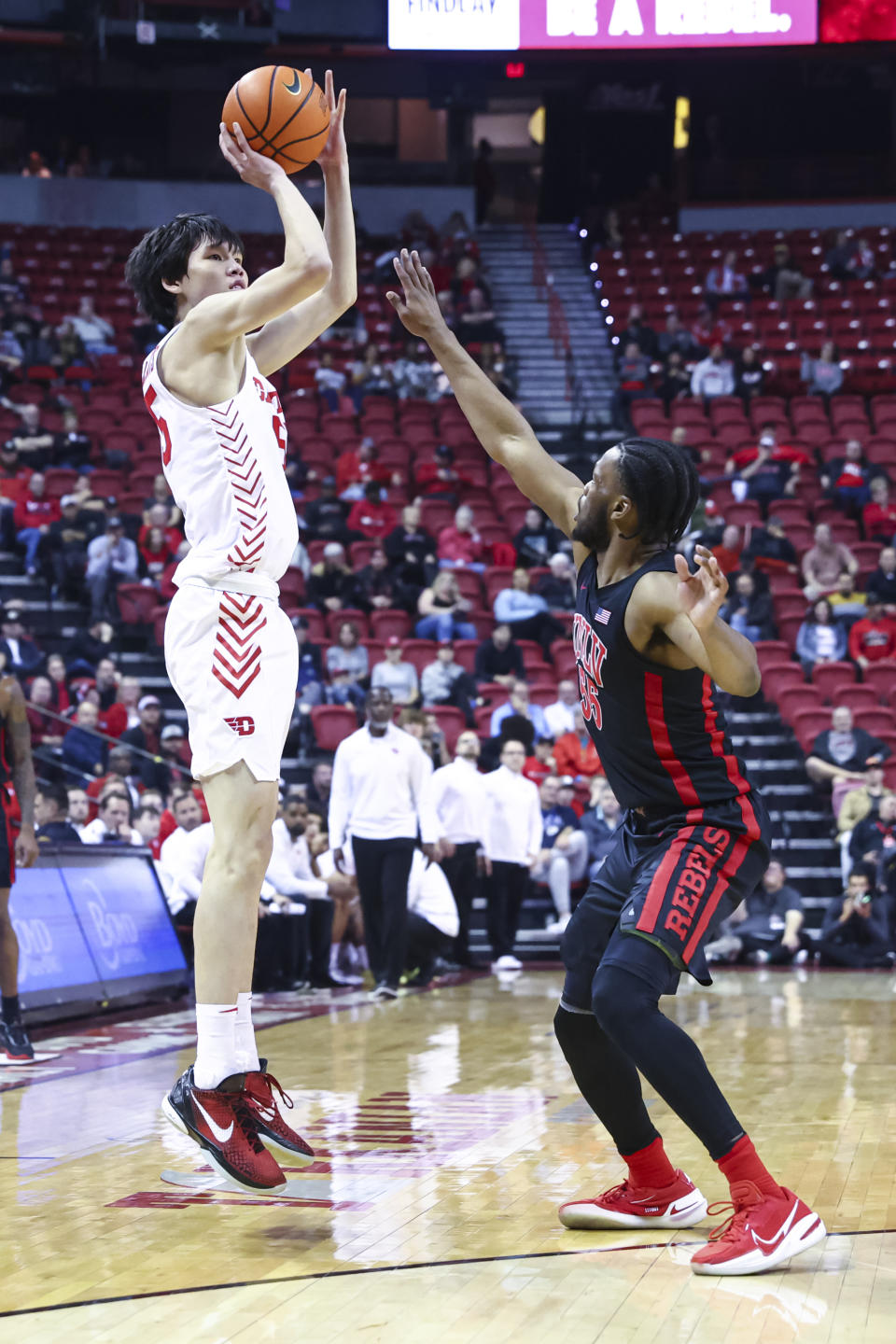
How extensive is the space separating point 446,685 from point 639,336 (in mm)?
7791

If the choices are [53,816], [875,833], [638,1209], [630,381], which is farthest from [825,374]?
[638,1209]

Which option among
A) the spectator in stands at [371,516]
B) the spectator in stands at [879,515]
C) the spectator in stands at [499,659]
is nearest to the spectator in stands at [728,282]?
the spectator in stands at [879,515]

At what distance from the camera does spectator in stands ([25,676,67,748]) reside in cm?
1205

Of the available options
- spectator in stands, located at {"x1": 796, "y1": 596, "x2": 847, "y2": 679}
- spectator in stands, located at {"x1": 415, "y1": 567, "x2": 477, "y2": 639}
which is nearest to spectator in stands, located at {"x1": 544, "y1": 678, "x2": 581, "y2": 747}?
spectator in stands, located at {"x1": 415, "y1": 567, "x2": 477, "y2": 639}

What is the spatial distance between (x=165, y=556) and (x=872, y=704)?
21.4 feet

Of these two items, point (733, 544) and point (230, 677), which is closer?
point (230, 677)

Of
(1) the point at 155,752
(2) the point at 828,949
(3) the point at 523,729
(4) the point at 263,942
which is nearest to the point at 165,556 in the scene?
(1) the point at 155,752

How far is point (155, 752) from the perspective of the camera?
42.0 feet

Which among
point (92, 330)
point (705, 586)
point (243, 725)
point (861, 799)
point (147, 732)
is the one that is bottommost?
point (861, 799)

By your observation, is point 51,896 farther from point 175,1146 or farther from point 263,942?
point 175,1146

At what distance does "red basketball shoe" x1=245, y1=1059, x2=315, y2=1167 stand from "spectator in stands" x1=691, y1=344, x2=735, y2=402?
16.0 meters

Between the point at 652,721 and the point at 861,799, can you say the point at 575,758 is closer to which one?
the point at 861,799

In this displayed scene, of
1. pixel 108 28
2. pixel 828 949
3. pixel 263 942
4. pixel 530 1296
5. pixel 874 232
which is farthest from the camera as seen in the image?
pixel 874 232

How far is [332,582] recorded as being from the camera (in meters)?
15.1
